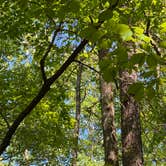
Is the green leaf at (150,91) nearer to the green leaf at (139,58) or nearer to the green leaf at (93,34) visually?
the green leaf at (139,58)

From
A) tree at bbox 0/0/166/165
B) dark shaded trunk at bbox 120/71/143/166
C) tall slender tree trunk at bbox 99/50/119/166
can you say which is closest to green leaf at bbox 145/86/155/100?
tree at bbox 0/0/166/165

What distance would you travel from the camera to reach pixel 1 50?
40.5ft

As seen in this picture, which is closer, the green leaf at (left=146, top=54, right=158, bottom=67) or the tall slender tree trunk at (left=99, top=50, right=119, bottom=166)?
the green leaf at (left=146, top=54, right=158, bottom=67)

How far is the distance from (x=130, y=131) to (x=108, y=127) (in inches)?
36.2

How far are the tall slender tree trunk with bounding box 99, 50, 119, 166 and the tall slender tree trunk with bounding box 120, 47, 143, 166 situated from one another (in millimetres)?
415

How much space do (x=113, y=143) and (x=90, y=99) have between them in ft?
59.8

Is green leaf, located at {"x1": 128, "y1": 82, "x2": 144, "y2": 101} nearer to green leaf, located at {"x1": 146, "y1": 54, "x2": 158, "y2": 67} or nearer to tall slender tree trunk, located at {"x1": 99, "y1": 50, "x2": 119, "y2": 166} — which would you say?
green leaf, located at {"x1": 146, "y1": 54, "x2": 158, "y2": 67}

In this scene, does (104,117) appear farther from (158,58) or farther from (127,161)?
(158,58)

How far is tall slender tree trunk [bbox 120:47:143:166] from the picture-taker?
754cm

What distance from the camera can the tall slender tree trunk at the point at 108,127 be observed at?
8156 millimetres

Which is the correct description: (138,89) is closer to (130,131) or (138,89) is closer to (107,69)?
(107,69)

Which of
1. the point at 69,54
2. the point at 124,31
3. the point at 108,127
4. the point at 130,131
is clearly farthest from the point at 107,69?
the point at 69,54

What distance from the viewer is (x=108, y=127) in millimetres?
8734

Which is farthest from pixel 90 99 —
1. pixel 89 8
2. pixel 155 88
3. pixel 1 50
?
pixel 155 88
